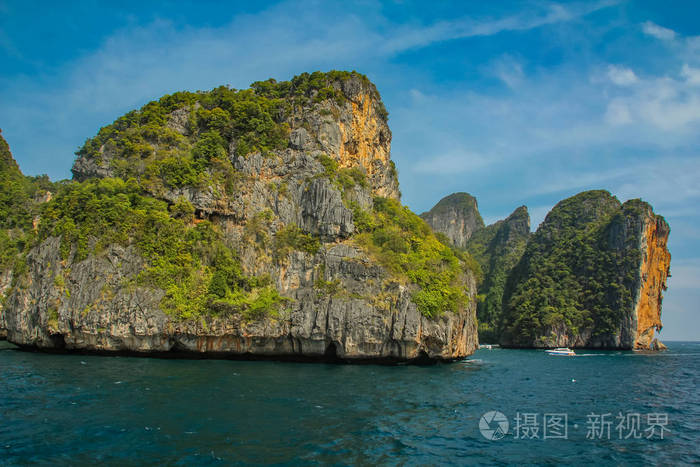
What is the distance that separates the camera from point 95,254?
1323 inches

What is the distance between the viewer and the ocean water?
1180cm

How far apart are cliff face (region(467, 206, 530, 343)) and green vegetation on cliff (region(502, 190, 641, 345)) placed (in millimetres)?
7923

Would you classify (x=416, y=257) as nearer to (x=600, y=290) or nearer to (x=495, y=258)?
(x=600, y=290)

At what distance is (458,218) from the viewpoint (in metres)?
172

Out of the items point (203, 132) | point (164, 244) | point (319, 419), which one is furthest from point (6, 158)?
point (319, 419)

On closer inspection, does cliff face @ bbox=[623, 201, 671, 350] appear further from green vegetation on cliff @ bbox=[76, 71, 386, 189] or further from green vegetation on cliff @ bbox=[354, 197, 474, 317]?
green vegetation on cliff @ bbox=[76, 71, 386, 189]

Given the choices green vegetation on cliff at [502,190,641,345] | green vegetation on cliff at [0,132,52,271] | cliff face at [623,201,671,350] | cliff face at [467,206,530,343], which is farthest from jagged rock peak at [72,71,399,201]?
cliff face at [467,206,530,343]

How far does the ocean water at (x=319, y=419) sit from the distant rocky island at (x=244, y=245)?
6356 mm

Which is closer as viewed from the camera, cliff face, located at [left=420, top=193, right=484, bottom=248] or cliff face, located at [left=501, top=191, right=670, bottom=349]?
cliff face, located at [left=501, top=191, right=670, bottom=349]

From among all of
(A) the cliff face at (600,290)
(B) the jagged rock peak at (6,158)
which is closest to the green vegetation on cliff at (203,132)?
(B) the jagged rock peak at (6,158)

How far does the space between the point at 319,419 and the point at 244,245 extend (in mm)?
25310

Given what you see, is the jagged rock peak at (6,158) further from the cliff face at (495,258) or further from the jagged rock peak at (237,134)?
the cliff face at (495,258)

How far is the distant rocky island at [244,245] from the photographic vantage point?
32594mm

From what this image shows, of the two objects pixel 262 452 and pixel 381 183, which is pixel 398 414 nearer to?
pixel 262 452
